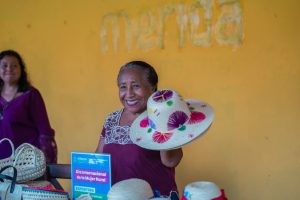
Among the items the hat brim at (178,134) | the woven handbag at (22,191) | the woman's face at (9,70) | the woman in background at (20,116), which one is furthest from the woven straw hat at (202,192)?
the woman's face at (9,70)

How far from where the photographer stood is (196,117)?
1.41m

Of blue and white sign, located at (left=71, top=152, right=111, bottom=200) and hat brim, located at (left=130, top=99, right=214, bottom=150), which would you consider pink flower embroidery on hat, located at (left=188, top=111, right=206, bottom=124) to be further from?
blue and white sign, located at (left=71, top=152, right=111, bottom=200)

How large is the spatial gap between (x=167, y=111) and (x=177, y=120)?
0.18 ft

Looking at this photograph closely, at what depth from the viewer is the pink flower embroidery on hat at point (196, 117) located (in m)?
1.38

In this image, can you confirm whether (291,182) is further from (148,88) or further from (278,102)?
Answer: (148,88)

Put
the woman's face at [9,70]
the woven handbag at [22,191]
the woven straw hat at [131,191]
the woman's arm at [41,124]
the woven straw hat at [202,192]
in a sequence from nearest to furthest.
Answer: the woven straw hat at [202,192]
the woven straw hat at [131,191]
the woven handbag at [22,191]
the woman's arm at [41,124]
the woman's face at [9,70]

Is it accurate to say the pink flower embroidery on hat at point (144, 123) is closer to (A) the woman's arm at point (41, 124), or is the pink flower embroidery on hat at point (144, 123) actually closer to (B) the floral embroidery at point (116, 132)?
(B) the floral embroidery at point (116, 132)

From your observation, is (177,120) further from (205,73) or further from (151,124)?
(205,73)

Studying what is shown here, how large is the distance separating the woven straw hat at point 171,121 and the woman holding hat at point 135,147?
0.30 feet

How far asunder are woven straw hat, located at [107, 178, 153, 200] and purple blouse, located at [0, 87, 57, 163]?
1.21 m

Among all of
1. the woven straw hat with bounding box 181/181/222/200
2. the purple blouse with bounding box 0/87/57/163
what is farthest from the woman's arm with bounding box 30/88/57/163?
the woven straw hat with bounding box 181/181/222/200

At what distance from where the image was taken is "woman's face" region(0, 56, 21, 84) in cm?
249

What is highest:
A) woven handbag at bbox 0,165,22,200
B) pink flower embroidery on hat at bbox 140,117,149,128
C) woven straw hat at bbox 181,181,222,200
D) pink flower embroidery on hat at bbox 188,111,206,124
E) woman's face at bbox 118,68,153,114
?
woman's face at bbox 118,68,153,114

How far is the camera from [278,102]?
2533mm
